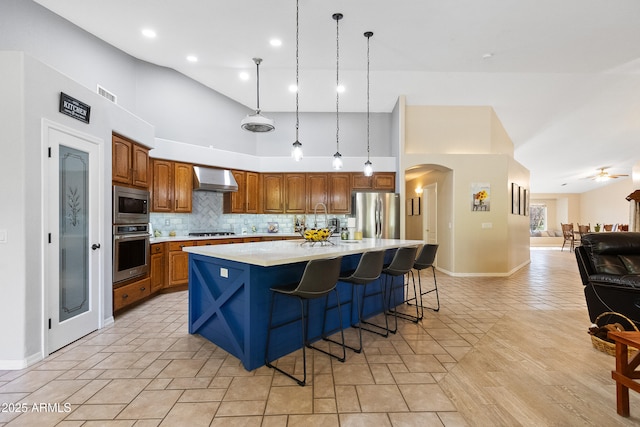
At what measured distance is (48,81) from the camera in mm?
2641

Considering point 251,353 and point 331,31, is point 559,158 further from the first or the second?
point 251,353

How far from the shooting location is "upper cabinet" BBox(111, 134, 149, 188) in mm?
3641

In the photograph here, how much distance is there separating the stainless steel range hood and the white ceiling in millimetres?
1736

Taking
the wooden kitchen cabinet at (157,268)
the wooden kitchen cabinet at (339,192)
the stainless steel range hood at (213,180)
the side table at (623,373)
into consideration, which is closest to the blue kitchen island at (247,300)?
the wooden kitchen cabinet at (157,268)

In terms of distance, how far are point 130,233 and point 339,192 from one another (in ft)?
13.4

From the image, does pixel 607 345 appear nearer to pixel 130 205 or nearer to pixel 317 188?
pixel 317 188

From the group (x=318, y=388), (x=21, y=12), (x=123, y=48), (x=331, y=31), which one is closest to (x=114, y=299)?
(x=318, y=388)

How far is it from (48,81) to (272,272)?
8.54 feet

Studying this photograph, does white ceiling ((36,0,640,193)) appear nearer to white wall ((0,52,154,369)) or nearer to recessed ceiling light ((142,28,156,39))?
recessed ceiling light ((142,28,156,39))

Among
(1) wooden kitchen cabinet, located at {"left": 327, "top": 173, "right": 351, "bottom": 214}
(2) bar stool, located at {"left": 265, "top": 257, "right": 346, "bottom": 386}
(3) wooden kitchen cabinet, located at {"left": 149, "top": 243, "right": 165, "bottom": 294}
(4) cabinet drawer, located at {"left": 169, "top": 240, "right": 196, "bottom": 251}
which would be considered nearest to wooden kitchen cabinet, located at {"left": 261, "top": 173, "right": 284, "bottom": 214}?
(1) wooden kitchen cabinet, located at {"left": 327, "top": 173, "right": 351, "bottom": 214}

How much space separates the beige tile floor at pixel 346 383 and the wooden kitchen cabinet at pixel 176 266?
55.2 inches

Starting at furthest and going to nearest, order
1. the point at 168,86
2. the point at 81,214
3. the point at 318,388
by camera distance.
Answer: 1. the point at 168,86
2. the point at 81,214
3. the point at 318,388

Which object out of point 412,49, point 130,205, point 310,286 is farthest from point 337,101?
A: point 310,286

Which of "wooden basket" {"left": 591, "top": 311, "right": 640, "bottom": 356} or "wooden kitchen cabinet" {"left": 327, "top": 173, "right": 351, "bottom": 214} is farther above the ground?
"wooden kitchen cabinet" {"left": 327, "top": 173, "right": 351, "bottom": 214}
